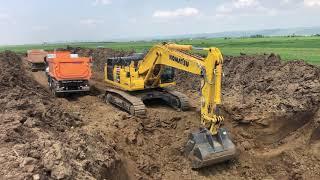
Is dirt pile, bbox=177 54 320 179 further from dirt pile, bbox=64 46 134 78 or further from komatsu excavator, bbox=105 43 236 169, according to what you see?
dirt pile, bbox=64 46 134 78

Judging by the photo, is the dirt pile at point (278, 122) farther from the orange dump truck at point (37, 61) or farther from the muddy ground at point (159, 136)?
the orange dump truck at point (37, 61)

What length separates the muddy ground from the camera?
25.8ft

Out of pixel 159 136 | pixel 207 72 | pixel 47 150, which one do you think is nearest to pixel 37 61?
pixel 159 136

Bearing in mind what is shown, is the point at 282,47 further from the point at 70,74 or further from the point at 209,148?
the point at 209,148

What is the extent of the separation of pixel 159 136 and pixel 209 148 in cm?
261

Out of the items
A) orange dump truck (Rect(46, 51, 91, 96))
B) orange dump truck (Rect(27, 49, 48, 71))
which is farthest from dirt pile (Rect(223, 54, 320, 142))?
orange dump truck (Rect(27, 49, 48, 71))

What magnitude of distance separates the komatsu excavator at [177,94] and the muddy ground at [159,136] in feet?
1.81

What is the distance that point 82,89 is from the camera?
19219mm

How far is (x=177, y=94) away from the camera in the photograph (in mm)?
16031

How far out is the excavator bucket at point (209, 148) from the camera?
1078 cm

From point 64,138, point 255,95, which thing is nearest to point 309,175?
point 255,95

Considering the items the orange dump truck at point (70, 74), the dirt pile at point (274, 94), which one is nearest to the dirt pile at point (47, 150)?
the dirt pile at point (274, 94)

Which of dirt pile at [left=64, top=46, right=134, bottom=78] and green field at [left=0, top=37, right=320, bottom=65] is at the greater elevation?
green field at [left=0, top=37, right=320, bottom=65]

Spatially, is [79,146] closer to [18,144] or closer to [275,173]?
[18,144]
